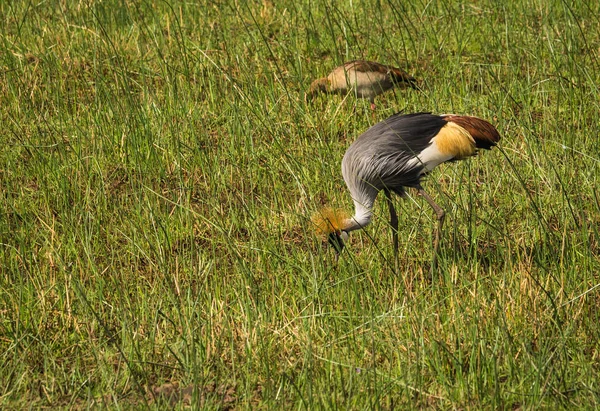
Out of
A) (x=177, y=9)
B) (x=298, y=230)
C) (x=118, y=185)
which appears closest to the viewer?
(x=298, y=230)

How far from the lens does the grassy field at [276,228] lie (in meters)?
3.84

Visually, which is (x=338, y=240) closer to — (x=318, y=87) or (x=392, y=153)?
(x=392, y=153)

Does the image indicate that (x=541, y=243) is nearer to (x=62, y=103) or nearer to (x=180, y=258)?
(x=180, y=258)

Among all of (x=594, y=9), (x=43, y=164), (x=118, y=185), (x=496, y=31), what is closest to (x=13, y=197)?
(x=43, y=164)

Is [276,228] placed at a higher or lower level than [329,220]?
lower

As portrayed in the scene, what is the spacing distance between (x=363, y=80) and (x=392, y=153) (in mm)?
1359

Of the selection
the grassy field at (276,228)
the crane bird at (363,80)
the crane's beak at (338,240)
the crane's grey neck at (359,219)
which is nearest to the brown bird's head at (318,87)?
the crane bird at (363,80)

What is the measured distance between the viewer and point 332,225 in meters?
5.00

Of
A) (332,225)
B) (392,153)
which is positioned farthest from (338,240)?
(392,153)

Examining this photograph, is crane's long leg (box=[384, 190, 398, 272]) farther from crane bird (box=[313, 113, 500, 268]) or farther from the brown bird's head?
the brown bird's head

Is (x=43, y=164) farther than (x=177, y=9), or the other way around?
(x=177, y=9)

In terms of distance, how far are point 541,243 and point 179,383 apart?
2.14 m

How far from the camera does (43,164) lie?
5.62 m

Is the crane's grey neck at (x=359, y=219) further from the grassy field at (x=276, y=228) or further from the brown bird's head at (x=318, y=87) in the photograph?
the brown bird's head at (x=318, y=87)
